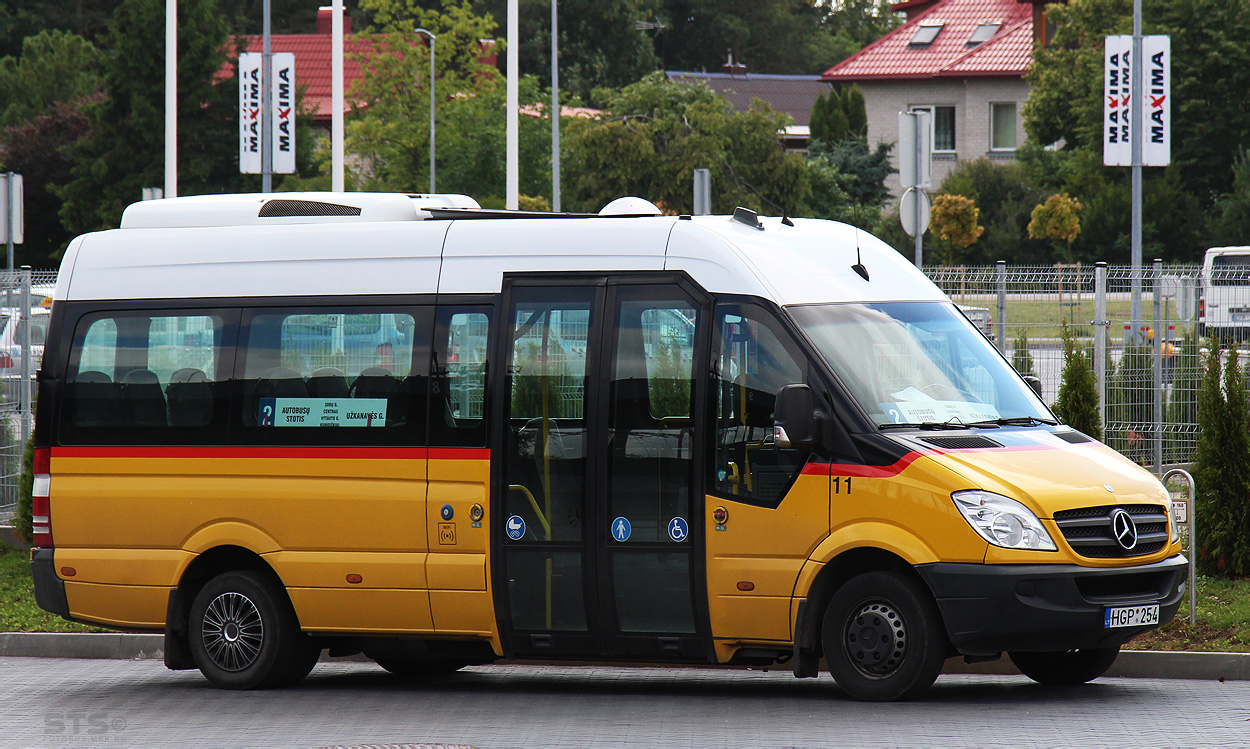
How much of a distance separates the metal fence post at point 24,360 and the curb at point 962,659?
485 centimetres

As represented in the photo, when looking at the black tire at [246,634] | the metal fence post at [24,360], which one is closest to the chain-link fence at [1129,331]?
the black tire at [246,634]

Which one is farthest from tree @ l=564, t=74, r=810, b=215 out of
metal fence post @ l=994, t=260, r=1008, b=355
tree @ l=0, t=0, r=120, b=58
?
metal fence post @ l=994, t=260, r=1008, b=355

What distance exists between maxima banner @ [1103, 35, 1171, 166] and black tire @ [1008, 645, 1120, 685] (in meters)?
18.3

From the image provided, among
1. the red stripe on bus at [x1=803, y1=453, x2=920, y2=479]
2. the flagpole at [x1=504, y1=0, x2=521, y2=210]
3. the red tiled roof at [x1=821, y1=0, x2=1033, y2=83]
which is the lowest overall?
the red stripe on bus at [x1=803, y1=453, x2=920, y2=479]

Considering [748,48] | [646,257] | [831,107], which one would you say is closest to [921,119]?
[646,257]

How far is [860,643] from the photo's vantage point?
345 inches

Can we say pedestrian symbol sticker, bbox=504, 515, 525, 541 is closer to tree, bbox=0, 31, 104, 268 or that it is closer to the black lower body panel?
the black lower body panel

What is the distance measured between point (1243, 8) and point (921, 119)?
3989 cm

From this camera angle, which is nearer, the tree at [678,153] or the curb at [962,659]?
the curb at [962,659]

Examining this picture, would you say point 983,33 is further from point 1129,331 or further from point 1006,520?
point 1006,520

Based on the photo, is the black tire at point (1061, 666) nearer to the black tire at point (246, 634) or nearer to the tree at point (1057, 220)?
the black tire at point (246, 634)

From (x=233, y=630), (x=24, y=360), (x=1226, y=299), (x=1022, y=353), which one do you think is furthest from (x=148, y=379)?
(x=1226, y=299)

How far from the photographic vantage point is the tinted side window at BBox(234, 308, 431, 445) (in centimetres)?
969

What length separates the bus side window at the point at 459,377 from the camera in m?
9.50
